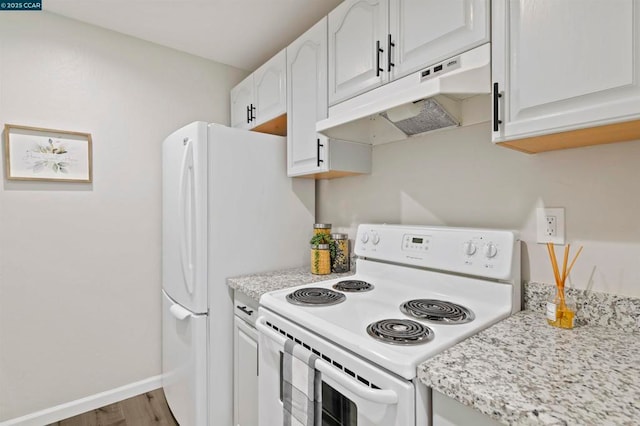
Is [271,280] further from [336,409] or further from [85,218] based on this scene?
[85,218]

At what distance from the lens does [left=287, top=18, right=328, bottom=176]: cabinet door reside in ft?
5.61

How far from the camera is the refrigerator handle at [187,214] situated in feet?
5.73

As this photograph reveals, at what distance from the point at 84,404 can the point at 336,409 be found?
6.61 feet

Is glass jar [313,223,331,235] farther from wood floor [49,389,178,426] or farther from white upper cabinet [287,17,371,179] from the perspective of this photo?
wood floor [49,389,178,426]

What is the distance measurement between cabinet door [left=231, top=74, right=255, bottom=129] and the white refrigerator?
1.77 ft

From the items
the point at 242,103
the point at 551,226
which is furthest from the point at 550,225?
the point at 242,103

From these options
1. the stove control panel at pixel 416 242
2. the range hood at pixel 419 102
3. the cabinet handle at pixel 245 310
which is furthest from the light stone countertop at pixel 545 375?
the cabinet handle at pixel 245 310

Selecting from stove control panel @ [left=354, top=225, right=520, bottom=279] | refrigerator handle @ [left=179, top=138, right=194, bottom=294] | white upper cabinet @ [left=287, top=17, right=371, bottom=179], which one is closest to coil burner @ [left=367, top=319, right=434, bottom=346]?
stove control panel @ [left=354, top=225, right=520, bottom=279]

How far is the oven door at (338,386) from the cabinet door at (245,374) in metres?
0.25

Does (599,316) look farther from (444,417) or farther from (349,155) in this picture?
(349,155)

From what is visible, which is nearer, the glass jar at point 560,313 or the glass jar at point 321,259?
the glass jar at point 560,313

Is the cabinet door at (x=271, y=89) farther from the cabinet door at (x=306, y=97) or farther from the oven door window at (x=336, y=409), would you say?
A: the oven door window at (x=336, y=409)

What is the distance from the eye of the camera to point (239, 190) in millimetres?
1843

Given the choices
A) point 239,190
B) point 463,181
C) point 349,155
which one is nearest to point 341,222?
point 349,155
